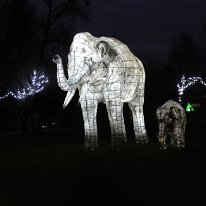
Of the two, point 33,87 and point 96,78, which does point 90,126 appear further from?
point 33,87

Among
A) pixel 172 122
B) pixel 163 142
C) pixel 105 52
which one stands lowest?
pixel 163 142

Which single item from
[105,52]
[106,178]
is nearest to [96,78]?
[105,52]

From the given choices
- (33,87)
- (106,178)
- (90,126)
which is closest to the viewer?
(106,178)

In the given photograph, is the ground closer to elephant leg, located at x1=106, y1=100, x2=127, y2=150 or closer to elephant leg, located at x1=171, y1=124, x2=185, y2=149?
elephant leg, located at x1=171, y1=124, x2=185, y2=149

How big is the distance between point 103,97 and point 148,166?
417cm

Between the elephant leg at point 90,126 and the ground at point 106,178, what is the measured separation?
25.1 inches

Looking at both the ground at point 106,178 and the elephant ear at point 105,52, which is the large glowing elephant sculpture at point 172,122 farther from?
the elephant ear at point 105,52

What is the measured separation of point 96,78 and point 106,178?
5069mm

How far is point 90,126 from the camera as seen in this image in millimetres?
13789

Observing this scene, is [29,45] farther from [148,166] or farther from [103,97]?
[148,166]

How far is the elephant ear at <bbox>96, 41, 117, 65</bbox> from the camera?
13344 mm

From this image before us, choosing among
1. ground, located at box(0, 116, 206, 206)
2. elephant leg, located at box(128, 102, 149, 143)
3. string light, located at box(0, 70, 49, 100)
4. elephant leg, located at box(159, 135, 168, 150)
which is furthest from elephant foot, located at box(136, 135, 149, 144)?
string light, located at box(0, 70, 49, 100)

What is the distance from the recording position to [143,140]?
51.8 ft

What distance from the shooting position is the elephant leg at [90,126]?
13688 mm
